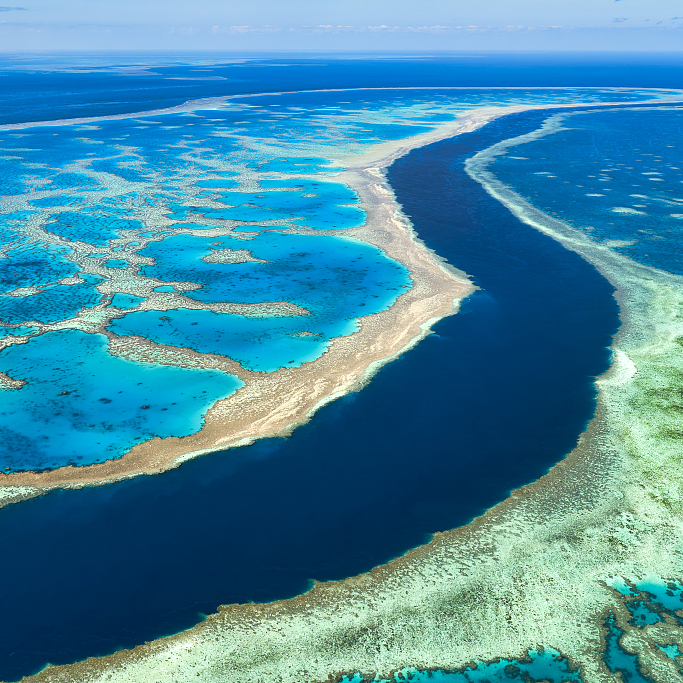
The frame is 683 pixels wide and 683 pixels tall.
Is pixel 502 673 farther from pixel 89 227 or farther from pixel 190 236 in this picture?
pixel 89 227

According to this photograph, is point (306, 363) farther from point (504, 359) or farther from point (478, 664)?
point (478, 664)

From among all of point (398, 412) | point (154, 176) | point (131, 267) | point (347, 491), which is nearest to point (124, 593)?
point (347, 491)

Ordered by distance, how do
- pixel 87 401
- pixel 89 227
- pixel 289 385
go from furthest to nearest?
pixel 89 227
pixel 289 385
pixel 87 401

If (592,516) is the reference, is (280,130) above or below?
above

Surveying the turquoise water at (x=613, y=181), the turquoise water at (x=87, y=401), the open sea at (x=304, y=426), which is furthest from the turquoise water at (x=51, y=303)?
the turquoise water at (x=613, y=181)

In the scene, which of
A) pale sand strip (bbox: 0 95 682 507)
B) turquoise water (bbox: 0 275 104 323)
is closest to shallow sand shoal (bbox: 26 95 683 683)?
pale sand strip (bbox: 0 95 682 507)

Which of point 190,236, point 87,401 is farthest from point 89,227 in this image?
point 87,401
